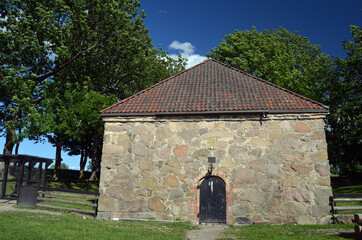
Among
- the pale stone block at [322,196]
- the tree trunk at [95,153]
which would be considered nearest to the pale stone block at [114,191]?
the pale stone block at [322,196]

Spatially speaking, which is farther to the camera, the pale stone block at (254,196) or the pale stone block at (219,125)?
the pale stone block at (219,125)

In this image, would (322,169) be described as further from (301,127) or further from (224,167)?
(224,167)

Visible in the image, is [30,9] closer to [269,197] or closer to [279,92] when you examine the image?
[279,92]

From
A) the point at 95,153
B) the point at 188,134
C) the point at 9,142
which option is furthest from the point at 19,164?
the point at 95,153

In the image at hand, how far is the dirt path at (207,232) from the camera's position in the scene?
8216mm

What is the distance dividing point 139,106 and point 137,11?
12.3 m

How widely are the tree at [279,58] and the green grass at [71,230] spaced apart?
15.4 m

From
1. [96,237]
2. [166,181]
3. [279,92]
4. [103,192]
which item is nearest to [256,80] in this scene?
[279,92]

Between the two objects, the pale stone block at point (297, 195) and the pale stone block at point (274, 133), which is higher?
the pale stone block at point (274, 133)

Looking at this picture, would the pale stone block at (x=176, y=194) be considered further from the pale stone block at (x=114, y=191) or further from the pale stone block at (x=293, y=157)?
the pale stone block at (x=293, y=157)

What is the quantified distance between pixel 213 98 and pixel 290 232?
19.1ft

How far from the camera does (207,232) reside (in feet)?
29.7

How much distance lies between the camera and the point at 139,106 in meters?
12.0

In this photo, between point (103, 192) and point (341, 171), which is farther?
point (341, 171)
